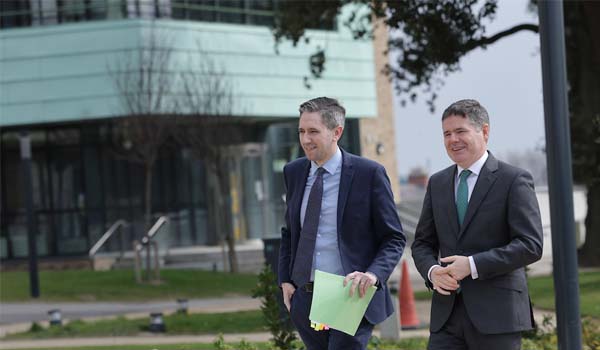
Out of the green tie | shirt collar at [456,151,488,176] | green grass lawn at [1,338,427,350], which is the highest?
shirt collar at [456,151,488,176]

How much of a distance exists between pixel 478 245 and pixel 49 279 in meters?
22.0

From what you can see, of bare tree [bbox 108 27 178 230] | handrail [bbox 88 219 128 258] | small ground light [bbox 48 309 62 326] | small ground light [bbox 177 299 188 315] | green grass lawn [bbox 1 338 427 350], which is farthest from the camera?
handrail [bbox 88 219 128 258]

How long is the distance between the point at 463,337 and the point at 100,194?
29700 millimetres

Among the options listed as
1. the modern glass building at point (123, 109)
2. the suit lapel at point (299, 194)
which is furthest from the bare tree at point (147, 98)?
the suit lapel at point (299, 194)

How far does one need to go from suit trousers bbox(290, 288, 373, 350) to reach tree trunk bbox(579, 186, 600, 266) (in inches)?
704

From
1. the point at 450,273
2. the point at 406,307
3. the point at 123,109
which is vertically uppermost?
the point at 123,109

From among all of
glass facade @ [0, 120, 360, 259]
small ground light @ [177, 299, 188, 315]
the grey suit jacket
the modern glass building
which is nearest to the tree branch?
small ground light @ [177, 299, 188, 315]

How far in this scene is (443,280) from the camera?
5336 mm

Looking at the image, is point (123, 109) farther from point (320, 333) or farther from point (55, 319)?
point (320, 333)

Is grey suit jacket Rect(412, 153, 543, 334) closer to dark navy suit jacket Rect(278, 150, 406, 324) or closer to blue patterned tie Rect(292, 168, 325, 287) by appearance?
dark navy suit jacket Rect(278, 150, 406, 324)

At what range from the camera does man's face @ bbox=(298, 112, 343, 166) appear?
563cm

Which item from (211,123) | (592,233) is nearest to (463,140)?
(592,233)

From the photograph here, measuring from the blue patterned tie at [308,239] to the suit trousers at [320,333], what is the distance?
0.28ft

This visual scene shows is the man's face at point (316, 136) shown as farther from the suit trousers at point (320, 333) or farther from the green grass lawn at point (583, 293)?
the green grass lawn at point (583, 293)
